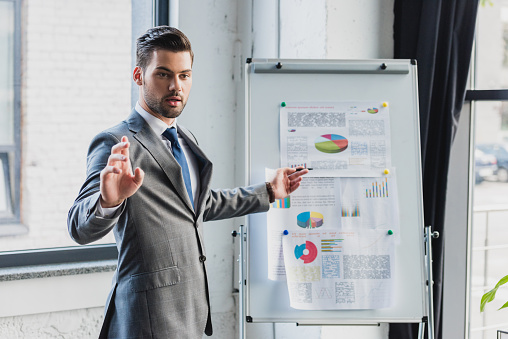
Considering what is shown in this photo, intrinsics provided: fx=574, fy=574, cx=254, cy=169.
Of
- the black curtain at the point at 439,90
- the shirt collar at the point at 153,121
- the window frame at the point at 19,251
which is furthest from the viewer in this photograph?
the window frame at the point at 19,251

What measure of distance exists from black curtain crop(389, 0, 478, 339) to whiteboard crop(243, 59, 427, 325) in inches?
10.8

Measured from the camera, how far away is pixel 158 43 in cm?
170

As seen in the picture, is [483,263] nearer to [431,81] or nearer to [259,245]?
[431,81]

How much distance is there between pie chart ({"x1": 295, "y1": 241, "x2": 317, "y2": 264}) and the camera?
2.04 meters

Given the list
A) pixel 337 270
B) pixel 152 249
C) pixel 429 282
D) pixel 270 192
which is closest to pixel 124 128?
pixel 152 249

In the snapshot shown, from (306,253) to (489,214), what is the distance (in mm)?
1053

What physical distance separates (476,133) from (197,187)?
1.43 metres

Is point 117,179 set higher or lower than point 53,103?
lower

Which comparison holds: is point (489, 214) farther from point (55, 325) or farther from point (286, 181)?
point (55, 325)

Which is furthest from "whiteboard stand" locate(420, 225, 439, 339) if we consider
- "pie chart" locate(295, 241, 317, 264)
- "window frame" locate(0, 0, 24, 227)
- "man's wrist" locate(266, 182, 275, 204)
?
"window frame" locate(0, 0, 24, 227)

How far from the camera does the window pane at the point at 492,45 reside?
2.51 metres

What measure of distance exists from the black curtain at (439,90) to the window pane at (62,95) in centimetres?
137

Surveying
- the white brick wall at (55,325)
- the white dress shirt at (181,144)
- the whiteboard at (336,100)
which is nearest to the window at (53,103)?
the white brick wall at (55,325)

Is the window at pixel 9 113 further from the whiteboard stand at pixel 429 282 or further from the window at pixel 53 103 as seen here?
the whiteboard stand at pixel 429 282
